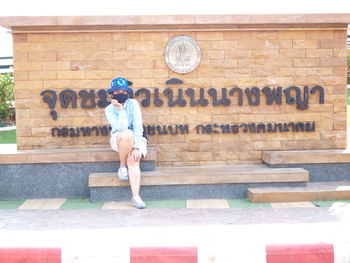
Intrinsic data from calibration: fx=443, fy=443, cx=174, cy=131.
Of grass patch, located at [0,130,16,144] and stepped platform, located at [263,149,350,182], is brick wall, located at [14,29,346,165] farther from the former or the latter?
grass patch, located at [0,130,16,144]

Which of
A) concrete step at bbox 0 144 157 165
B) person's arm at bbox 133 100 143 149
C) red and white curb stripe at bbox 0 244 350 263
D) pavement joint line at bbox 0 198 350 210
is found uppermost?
person's arm at bbox 133 100 143 149

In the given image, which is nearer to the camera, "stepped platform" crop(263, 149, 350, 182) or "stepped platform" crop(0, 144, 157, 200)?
"stepped platform" crop(0, 144, 157, 200)

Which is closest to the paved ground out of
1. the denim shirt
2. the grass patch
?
the denim shirt

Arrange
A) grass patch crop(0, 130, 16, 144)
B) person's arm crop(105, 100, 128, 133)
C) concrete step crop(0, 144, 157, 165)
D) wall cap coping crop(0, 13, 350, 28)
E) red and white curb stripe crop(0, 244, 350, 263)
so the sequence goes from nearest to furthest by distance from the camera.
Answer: red and white curb stripe crop(0, 244, 350, 263) < person's arm crop(105, 100, 128, 133) < concrete step crop(0, 144, 157, 165) < wall cap coping crop(0, 13, 350, 28) < grass patch crop(0, 130, 16, 144)

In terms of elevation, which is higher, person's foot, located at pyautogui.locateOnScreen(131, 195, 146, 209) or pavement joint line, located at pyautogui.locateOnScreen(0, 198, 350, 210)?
person's foot, located at pyautogui.locateOnScreen(131, 195, 146, 209)

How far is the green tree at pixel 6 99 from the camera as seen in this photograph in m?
13.3

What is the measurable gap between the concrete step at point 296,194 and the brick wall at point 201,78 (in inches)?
36.2

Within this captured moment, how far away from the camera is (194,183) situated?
19.3 feet

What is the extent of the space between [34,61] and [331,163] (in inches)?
177

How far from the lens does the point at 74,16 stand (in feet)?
20.4

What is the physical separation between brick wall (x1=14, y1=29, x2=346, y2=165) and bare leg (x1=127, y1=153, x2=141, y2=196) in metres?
0.99

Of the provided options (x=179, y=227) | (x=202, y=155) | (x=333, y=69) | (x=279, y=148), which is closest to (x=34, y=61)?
(x=202, y=155)

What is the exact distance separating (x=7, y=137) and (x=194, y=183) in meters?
6.68

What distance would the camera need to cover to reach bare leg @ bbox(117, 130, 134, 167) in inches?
217
